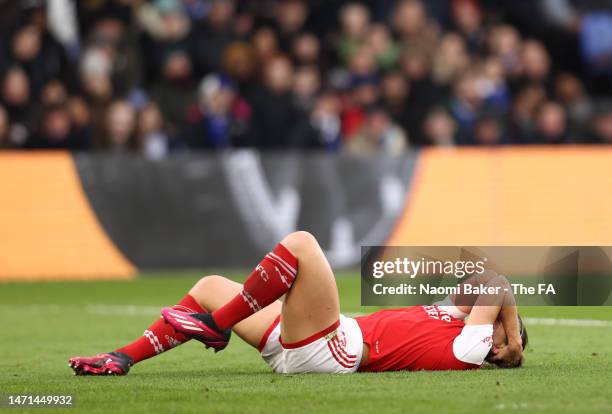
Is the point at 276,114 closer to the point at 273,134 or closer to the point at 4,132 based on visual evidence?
the point at 273,134

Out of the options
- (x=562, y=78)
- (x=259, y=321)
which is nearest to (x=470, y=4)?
(x=562, y=78)

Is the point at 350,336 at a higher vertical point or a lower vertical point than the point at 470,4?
lower

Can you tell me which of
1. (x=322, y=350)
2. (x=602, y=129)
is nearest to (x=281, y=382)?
(x=322, y=350)

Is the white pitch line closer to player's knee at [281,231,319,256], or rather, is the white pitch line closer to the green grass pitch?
the green grass pitch

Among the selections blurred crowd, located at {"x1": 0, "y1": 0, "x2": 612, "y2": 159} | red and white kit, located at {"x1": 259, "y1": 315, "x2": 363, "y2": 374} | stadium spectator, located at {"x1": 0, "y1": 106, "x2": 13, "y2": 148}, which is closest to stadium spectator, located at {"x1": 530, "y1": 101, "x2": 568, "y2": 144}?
blurred crowd, located at {"x1": 0, "y1": 0, "x2": 612, "y2": 159}

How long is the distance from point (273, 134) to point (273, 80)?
28.9 inches

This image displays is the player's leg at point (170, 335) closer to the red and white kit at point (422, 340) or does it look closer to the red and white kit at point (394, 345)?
the red and white kit at point (394, 345)

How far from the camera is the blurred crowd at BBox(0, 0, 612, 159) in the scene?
18.0 metres

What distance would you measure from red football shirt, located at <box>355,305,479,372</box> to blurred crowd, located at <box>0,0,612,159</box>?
31.0 feet

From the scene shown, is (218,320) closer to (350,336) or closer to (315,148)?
(350,336)

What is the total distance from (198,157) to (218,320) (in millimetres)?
9545

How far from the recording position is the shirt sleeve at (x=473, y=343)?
321 inches

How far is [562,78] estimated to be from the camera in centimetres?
2045

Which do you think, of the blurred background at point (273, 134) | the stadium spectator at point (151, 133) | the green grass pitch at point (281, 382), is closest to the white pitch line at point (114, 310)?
the green grass pitch at point (281, 382)
